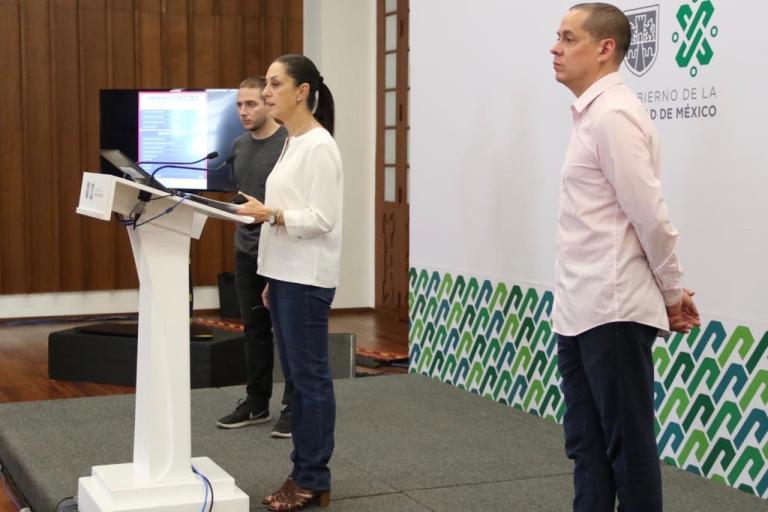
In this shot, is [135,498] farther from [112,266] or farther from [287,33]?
[287,33]

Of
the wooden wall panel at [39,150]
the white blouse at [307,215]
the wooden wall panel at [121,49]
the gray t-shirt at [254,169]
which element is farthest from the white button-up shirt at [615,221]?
the wooden wall panel at [39,150]

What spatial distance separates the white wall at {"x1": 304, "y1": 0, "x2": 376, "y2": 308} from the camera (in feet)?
27.7

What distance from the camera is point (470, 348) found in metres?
5.19

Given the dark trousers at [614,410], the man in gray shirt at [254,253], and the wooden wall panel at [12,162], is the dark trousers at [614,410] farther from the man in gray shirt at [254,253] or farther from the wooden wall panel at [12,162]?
the wooden wall panel at [12,162]

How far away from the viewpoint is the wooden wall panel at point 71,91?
7715 millimetres

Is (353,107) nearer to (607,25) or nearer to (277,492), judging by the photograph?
(277,492)

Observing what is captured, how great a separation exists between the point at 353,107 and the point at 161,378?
5.68 m

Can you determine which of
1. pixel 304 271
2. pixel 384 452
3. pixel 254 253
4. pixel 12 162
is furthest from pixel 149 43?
pixel 304 271

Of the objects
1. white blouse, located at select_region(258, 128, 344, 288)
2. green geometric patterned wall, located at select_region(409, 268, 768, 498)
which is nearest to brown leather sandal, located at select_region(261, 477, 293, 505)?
white blouse, located at select_region(258, 128, 344, 288)

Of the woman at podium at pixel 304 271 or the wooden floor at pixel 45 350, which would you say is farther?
the wooden floor at pixel 45 350

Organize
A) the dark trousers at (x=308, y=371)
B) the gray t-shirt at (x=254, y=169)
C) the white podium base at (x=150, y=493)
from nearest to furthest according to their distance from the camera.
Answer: the white podium base at (x=150, y=493) < the dark trousers at (x=308, y=371) < the gray t-shirt at (x=254, y=169)

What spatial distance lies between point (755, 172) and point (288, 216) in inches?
59.1

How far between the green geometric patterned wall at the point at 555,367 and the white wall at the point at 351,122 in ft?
9.99

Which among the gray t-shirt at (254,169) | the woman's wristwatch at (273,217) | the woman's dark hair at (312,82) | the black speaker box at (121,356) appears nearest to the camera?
the woman's wristwatch at (273,217)
